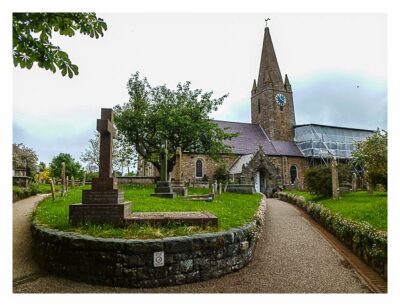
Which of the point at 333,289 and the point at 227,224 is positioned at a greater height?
the point at 227,224

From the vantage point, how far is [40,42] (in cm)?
487

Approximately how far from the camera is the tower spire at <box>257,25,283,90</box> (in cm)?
4224

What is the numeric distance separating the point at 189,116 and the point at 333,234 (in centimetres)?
1479

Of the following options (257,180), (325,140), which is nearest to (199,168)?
(257,180)

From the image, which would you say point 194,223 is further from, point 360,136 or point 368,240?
point 360,136

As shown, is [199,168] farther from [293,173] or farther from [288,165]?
[293,173]

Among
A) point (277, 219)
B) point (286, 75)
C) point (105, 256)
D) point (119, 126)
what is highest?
point (286, 75)

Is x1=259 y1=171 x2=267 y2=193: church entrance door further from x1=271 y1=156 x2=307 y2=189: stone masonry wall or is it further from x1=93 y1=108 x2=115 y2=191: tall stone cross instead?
x1=93 y1=108 x2=115 y2=191: tall stone cross

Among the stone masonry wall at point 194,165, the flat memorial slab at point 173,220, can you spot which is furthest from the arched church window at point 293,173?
the flat memorial slab at point 173,220

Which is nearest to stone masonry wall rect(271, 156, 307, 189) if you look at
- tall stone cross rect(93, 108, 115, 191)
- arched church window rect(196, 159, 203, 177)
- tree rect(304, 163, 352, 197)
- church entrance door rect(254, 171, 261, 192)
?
church entrance door rect(254, 171, 261, 192)

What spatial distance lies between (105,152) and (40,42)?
270 centimetres

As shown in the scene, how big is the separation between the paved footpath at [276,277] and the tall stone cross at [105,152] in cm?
191

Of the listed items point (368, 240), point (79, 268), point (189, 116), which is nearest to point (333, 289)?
point (368, 240)

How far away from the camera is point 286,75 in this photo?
45.3 m
